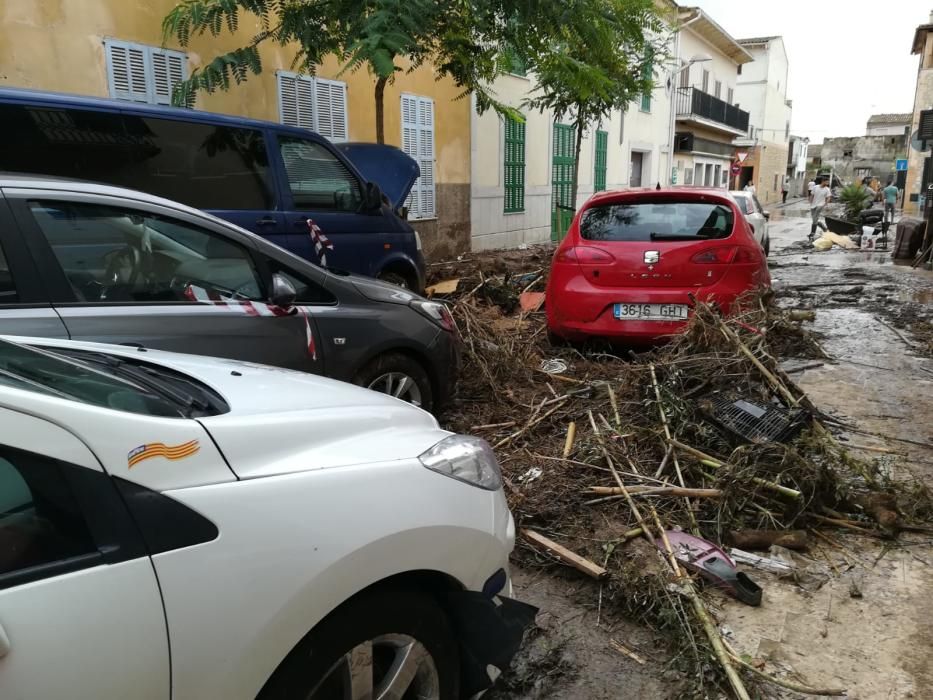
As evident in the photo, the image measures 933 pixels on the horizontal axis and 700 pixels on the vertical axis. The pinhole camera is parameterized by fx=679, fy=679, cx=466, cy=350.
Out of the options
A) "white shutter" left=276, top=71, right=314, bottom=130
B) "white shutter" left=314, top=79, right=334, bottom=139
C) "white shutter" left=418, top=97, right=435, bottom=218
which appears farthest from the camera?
"white shutter" left=418, top=97, right=435, bottom=218

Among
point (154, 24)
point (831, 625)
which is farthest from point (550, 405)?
point (154, 24)

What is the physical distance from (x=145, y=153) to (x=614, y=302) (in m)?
3.65

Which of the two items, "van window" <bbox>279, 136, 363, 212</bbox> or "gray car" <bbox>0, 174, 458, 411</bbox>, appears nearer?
"gray car" <bbox>0, 174, 458, 411</bbox>

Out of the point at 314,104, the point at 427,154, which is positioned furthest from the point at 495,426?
the point at 427,154

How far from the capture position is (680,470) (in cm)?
362

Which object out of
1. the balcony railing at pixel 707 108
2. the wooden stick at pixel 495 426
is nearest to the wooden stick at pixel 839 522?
the wooden stick at pixel 495 426

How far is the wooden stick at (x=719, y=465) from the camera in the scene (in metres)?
3.21

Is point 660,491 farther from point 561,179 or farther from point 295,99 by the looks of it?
point 561,179

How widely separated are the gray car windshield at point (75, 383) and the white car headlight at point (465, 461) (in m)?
0.69

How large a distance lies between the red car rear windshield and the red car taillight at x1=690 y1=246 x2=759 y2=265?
138mm

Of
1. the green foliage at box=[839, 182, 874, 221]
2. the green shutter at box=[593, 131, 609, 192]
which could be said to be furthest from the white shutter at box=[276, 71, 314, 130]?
the green foliage at box=[839, 182, 874, 221]

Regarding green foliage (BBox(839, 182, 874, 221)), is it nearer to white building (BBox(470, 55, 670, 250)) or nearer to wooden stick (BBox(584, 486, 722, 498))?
white building (BBox(470, 55, 670, 250))

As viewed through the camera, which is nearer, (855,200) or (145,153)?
(145,153)

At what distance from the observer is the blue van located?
4332mm
